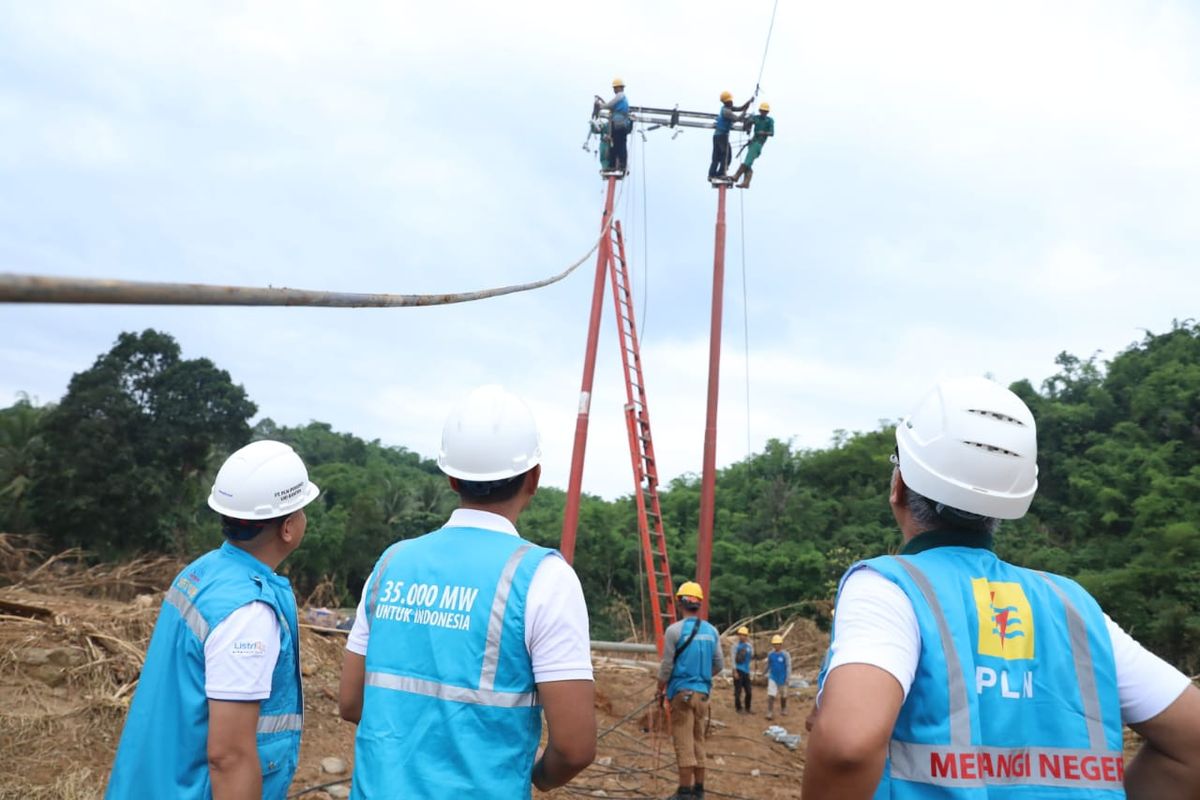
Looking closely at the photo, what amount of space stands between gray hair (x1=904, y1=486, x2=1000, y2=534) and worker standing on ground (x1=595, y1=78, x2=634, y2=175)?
1081 cm

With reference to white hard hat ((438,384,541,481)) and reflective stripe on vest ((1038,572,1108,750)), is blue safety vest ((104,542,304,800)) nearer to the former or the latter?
white hard hat ((438,384,541,481))

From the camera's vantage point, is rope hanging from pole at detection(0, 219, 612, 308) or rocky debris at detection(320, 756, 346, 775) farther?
rocky debris at detection(320, 756, 346, 775)

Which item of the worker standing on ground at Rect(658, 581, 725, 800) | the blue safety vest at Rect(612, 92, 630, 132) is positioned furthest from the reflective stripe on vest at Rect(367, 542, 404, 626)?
the blue safety vest at Rect(612, 92, 630, 132)

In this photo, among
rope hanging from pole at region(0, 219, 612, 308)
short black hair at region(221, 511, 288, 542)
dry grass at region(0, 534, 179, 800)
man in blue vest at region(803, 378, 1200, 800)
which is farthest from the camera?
dry grass at region(0, 534, 179, 800)

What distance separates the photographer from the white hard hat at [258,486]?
253 centimetres

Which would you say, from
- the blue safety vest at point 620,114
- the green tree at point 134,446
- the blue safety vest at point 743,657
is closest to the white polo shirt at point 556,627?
the blue safety vest at point 620,114

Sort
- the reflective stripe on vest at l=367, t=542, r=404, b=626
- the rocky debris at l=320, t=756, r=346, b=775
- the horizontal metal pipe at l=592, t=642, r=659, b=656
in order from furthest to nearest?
the horizontal metal pipe at l=592, t=642, r=659, b=656
the rocky debris at l=320, t=756, r=346, b=775
the reflective stripe on vest at l=367, t=542, r=404, b=626

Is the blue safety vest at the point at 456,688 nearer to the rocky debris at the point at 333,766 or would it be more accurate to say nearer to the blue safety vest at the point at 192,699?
the blue safety vest at the point at 192,699

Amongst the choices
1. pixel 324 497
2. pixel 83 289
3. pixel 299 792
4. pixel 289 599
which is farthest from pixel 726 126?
pixel 324 497

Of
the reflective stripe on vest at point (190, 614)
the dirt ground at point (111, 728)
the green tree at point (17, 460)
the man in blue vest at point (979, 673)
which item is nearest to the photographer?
the man in blue vest at point (979, 673)

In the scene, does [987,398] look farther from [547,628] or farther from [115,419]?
[115,419]

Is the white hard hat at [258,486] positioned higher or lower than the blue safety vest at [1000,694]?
higher

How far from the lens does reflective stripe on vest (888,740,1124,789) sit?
149 centimetres

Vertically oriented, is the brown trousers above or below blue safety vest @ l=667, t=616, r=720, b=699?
below
